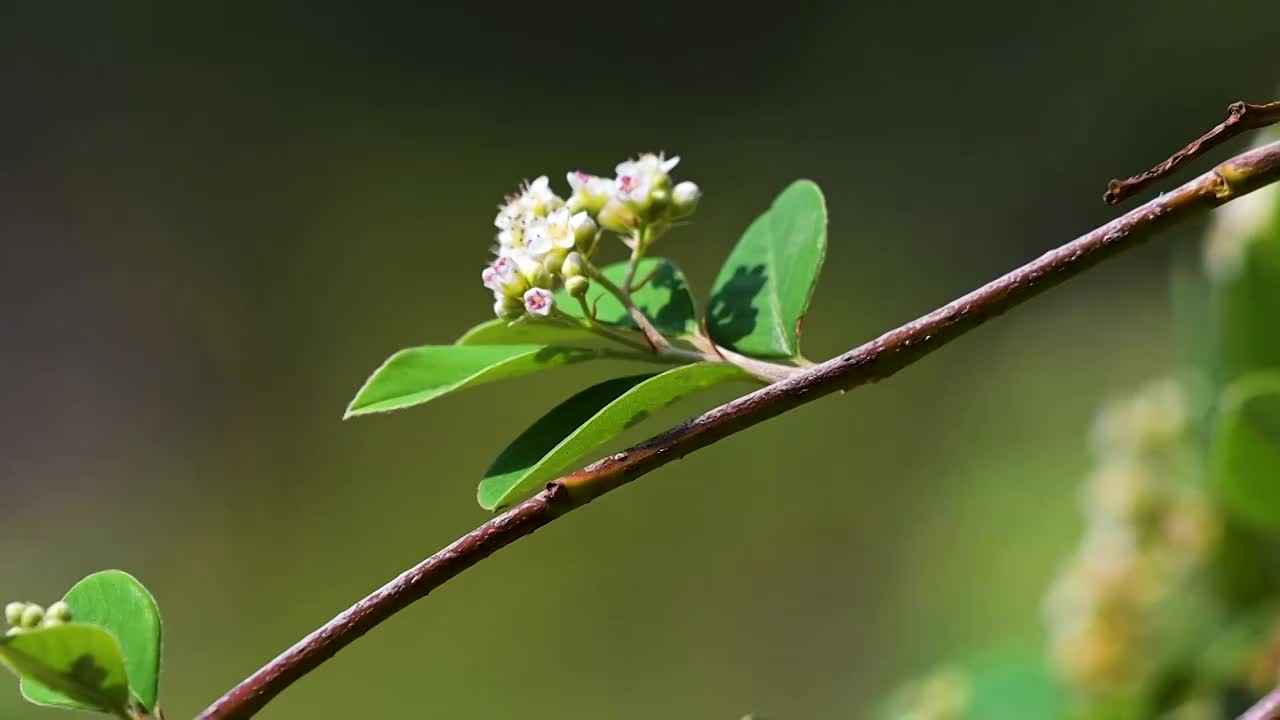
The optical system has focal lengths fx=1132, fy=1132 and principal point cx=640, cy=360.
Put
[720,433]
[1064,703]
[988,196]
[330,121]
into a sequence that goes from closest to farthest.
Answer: [720,433]
[1064,703]
[988,196]
[330,121]

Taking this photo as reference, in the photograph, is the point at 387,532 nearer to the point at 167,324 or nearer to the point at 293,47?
the point at 167,324

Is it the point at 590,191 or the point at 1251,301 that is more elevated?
the point at 590,191

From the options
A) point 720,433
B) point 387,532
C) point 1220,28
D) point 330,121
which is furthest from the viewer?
point 330,121

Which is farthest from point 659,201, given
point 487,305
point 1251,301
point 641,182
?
point 487,305

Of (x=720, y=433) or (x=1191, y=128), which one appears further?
(x=1191, y=128)

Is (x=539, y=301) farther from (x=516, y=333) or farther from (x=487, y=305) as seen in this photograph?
(x=487, y=305)

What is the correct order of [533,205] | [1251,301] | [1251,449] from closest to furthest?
1. [533,205]
2. [1251,449]
3. [1251,301]

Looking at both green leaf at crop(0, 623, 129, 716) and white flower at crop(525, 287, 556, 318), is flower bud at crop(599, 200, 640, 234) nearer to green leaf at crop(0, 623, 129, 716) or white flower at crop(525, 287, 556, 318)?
white flower at crop(525, 287, 556, 318)

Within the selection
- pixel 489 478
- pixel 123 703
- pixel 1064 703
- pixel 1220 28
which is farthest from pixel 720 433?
pixel 1220 28
